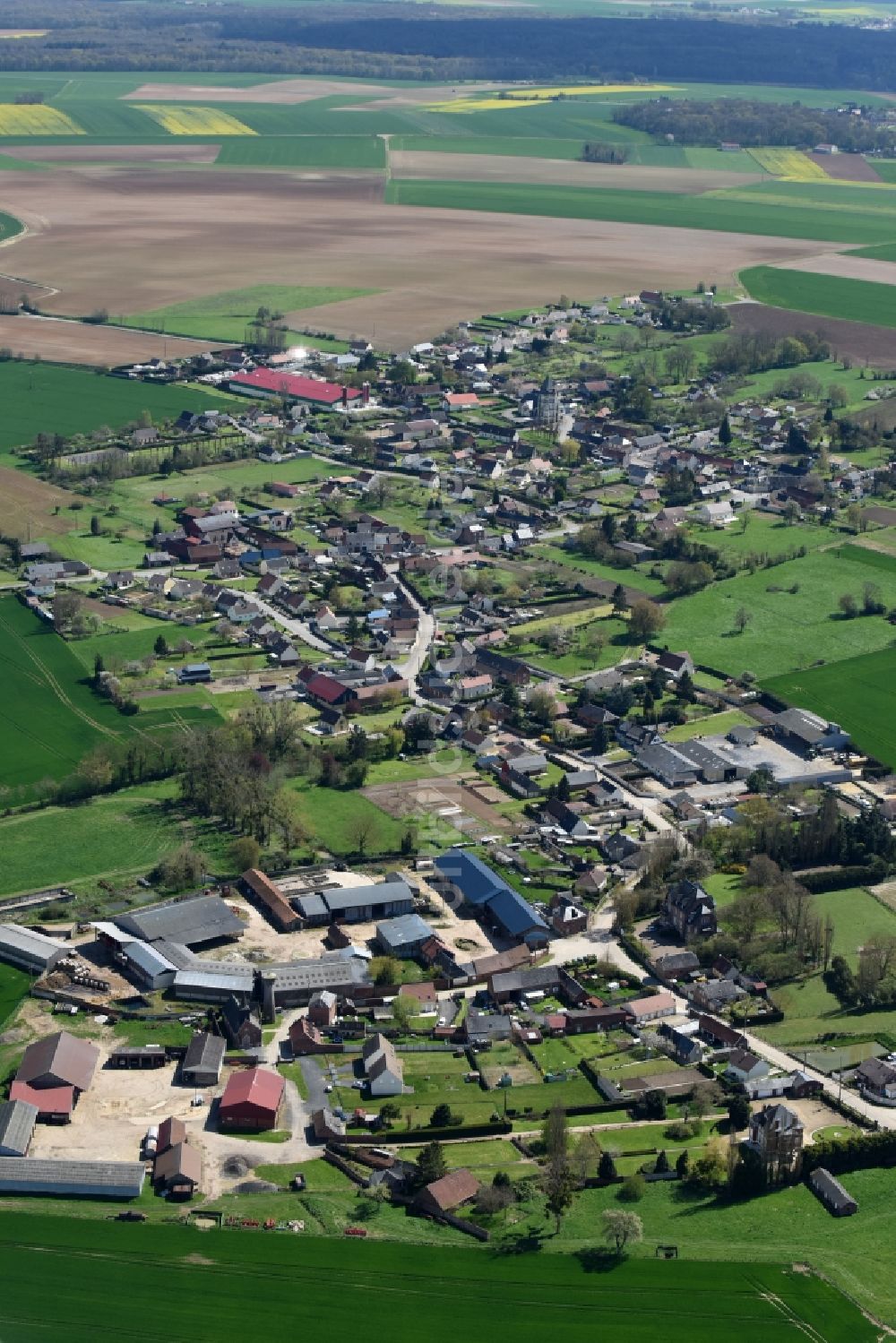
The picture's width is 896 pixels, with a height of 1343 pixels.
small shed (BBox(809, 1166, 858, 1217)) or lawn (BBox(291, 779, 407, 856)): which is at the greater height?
small shed (BBox(809, 1166, 858, 1217))

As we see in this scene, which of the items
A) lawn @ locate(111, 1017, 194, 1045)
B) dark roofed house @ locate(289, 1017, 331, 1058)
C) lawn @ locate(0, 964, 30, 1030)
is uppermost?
dark roofed house @ locate(289, 1017, 331, 1058)

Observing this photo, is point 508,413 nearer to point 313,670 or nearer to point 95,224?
point 313,670

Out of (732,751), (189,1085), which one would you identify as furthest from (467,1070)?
(732,751)

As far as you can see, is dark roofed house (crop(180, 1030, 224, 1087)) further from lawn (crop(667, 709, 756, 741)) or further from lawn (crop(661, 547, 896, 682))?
lawn (crop(661, 547, 896, 682))

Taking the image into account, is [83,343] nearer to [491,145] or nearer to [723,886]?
[723,886]

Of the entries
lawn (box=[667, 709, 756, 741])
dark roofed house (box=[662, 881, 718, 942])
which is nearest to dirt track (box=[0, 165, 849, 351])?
lawn (box=[667, 709, 756, 741])
